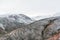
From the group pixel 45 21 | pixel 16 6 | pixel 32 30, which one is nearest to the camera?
pixel 32 30

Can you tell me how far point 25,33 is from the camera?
369 cm

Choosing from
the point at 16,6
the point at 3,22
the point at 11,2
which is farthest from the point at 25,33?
the point at 11,2

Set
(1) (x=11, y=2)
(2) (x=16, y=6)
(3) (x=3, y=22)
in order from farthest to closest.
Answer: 1. (1) (x=11, y=2)
2. (2) (x=16, y=6)
3. (3) (x=3, y=22)

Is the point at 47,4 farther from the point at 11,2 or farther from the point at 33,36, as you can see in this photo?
the point at 33,36

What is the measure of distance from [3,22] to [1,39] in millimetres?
1856

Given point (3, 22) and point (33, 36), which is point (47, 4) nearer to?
point (3, 22)

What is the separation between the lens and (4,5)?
490 inches

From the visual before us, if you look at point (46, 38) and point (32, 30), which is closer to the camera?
point (46, 38)

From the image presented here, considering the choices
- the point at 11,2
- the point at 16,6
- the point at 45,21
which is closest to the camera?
the point at 45,21

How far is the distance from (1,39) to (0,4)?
28.9 feet

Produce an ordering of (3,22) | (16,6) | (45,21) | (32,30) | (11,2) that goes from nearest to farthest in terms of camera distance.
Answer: (32,30) → (45,21) → (3,22) → (16,6) → (11,2)

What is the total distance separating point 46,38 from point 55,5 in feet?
29.5

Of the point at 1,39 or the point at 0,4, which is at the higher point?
the point at 0,4

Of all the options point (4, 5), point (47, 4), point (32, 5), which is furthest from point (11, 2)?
point (47, 4)
